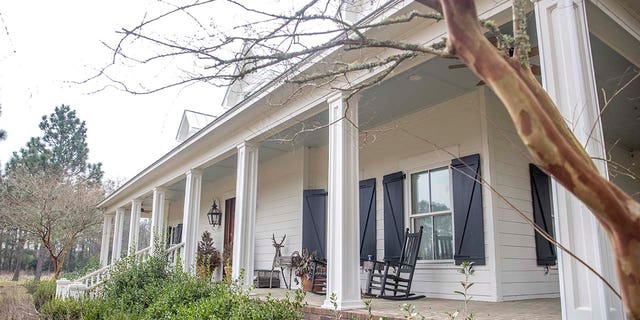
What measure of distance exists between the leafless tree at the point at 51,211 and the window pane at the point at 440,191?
14.1m

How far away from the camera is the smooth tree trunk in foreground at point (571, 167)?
A: 89 centimetres

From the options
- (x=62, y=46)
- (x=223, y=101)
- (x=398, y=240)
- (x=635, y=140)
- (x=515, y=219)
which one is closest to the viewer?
(x=62, y=46)

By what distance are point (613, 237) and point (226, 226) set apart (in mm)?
10681

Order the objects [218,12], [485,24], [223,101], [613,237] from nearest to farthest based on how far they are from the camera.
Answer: [613,237] < [485,24] < [218,12] < [223,101]

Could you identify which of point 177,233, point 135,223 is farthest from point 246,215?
point 177,233

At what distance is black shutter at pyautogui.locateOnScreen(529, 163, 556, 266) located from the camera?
576 centimetres

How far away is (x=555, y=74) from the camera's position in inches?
121

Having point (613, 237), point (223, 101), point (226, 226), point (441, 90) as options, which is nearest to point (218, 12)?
point (613, 237)

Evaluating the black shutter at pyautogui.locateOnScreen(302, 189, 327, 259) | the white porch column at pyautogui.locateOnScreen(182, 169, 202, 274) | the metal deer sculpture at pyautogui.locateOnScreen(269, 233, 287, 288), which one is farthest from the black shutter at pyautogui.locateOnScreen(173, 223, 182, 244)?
the black shutter at pyautogui.locateOnScreen(302, 189, 327, 259)

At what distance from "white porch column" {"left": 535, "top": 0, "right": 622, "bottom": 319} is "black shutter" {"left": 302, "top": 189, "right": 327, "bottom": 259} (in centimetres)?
533

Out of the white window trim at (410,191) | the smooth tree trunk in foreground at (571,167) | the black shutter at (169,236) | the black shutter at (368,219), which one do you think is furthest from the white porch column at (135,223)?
the smooth tree trunk in foreground at (571,167)

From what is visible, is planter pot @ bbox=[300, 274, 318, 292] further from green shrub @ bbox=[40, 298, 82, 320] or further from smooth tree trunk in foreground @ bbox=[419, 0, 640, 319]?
smooth tree trunk in foreground @ bbox=[419, 0, 640, 319]

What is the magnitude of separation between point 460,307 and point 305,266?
2.98 m

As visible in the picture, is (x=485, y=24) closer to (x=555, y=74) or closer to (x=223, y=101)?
(x=555, y=74)
